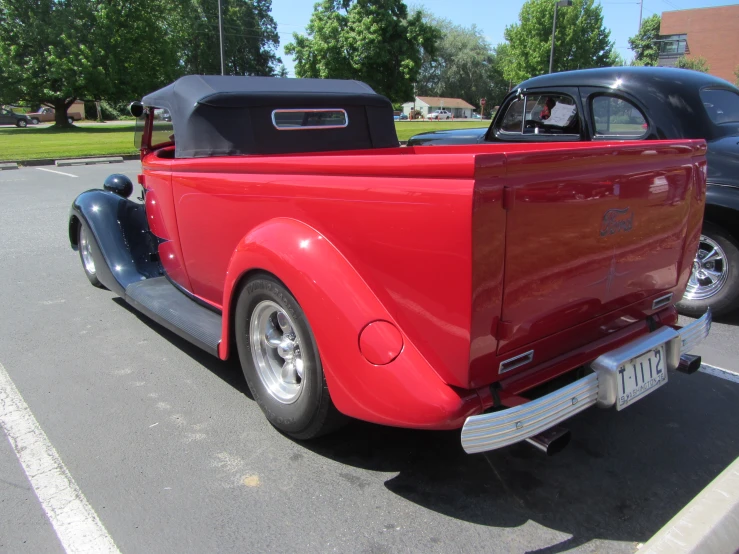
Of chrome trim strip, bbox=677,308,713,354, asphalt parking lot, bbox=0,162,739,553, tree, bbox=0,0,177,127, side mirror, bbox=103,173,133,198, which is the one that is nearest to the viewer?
asphalt parking lot, bbox=0,162,739,553

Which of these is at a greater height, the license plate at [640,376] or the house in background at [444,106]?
the house in background at [444,106]

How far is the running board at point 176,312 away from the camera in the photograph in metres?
3.10

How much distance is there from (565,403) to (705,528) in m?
0.57

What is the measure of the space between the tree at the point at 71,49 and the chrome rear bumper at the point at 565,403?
34.0 m

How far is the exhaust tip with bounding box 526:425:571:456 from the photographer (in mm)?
2096

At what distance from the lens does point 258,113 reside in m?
3.68

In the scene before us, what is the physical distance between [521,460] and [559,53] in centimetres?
5187

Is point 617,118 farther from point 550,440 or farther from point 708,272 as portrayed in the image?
point 550,440

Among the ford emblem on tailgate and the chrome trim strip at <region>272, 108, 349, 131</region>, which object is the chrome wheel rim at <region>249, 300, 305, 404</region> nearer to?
the ford emblem on tailgate

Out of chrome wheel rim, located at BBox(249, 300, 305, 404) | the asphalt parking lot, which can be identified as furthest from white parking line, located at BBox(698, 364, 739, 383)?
chrome wheel rim, located at BBox(249, 300, 305, 404)

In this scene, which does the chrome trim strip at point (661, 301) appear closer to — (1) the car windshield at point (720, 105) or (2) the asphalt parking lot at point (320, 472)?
(2) the asphalt parking lot at point (320, 472)

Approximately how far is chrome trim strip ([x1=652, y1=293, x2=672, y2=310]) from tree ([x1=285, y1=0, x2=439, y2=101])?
31678 mm

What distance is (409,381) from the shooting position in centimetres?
203

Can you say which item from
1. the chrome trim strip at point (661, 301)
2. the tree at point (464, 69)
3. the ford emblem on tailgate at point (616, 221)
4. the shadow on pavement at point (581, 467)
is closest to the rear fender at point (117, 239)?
the shadow on pavement at point (581, 467)
